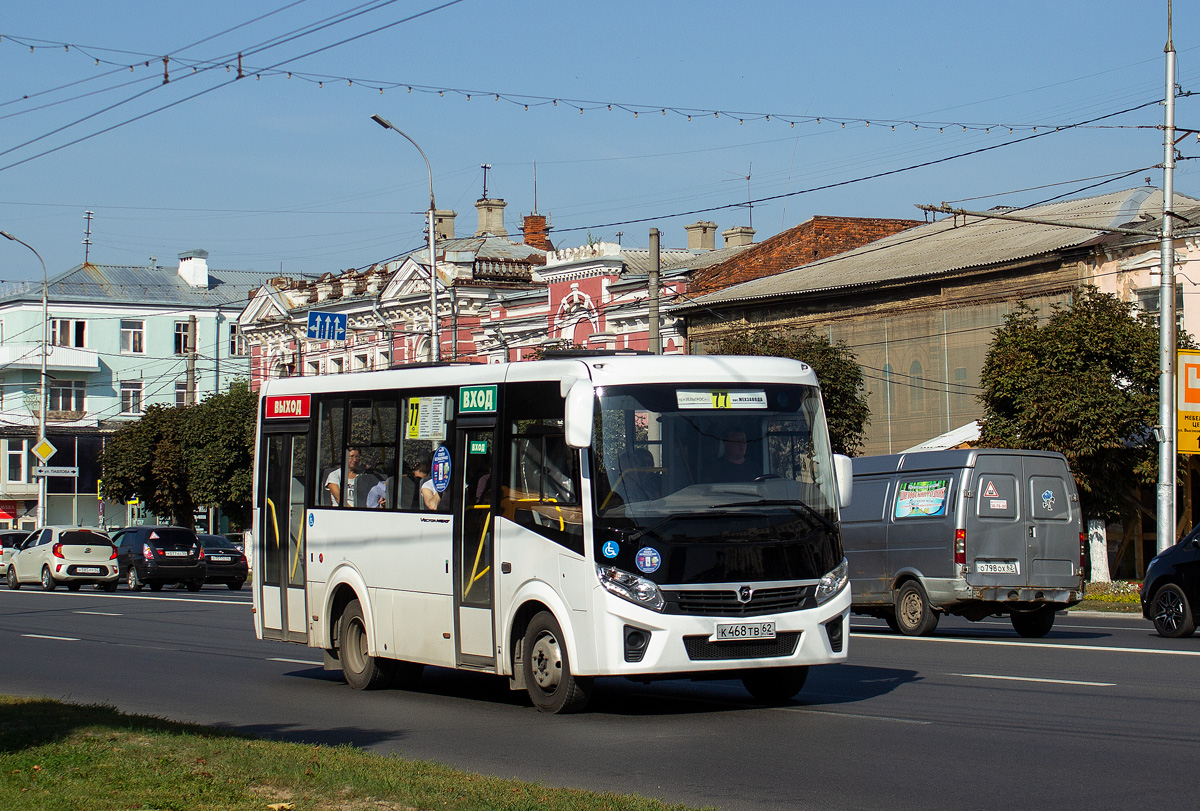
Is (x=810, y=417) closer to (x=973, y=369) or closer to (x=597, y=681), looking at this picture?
(x=597, y=681)

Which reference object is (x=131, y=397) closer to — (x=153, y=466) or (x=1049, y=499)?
(x=153, y=466)

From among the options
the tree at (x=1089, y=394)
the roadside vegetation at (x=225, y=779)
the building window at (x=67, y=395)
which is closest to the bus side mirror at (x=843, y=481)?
the roadside vegetation at (x=225, y=779)

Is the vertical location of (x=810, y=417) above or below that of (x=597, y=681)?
above

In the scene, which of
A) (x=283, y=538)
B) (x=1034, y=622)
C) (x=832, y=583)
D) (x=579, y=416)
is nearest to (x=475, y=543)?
(x=579, y=416)

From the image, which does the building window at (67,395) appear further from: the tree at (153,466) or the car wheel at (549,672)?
the car wheel at (549,672)

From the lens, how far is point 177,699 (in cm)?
1349

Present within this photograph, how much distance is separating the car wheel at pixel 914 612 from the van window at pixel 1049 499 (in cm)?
177

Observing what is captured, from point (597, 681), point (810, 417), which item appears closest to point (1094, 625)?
point (597, 681)

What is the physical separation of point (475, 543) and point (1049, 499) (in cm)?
1002

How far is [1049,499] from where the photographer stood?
65.4 feet

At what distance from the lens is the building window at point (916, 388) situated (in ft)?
132

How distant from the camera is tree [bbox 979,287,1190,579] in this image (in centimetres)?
3055

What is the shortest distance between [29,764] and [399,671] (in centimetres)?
562

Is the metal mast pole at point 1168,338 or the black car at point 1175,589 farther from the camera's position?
the metal mast pole at point 1168,338
